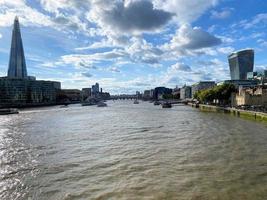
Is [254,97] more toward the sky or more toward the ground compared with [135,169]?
more toward the sky

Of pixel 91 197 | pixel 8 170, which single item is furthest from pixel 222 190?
pixel 8 170

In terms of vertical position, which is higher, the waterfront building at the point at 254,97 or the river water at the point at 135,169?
the waterfront building at the point at 254,97

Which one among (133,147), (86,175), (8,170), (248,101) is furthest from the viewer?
(248,101)

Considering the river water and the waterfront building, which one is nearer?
the river water

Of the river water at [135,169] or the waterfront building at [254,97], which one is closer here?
the river water at [135,169]

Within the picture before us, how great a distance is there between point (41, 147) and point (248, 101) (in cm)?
9507

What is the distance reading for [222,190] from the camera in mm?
19516

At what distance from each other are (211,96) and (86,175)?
122 meters

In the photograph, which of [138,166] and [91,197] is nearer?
[91,197]

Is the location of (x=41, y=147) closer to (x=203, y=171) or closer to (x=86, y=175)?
(x=86, y=175)

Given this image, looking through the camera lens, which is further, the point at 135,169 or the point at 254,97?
the point at 254,97

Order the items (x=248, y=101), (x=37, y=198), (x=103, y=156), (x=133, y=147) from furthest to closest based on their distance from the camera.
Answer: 1. (x=248, y=101)
2. (x=133, y=147)
3. (x=103, y=156)
4. (x=37, y=198)

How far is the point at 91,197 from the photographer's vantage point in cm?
1878

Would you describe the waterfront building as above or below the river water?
above
